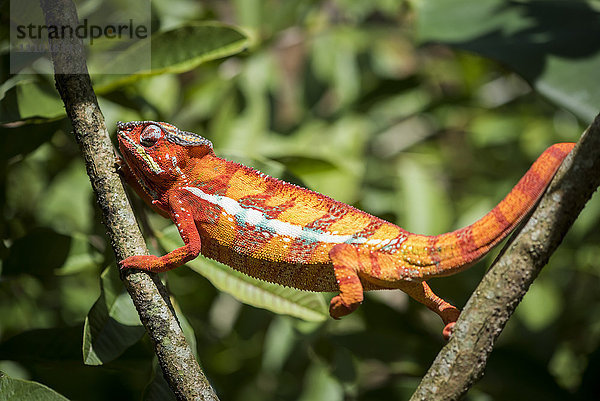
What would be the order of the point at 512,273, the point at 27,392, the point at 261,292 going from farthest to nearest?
the point at 261,292
the point at 27,392
the point at 512,273

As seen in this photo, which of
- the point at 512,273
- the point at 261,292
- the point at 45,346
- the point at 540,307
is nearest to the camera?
the point at 512,273

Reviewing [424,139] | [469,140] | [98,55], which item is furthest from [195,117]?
[469,140]

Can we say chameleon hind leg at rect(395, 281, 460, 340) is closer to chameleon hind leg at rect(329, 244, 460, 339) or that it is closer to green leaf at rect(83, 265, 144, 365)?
chameleon hind leg at rect(329, 244, 460, 339)

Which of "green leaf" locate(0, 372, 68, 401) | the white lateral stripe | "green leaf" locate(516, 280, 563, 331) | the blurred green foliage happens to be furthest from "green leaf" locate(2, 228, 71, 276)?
"green leaf" locate(516, 280, 563, 331)

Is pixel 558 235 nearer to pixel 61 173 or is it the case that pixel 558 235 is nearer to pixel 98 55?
pixel 98 55

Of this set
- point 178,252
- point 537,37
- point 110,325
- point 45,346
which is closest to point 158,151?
point 178,252

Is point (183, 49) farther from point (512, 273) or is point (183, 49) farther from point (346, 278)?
point (512, 273)
